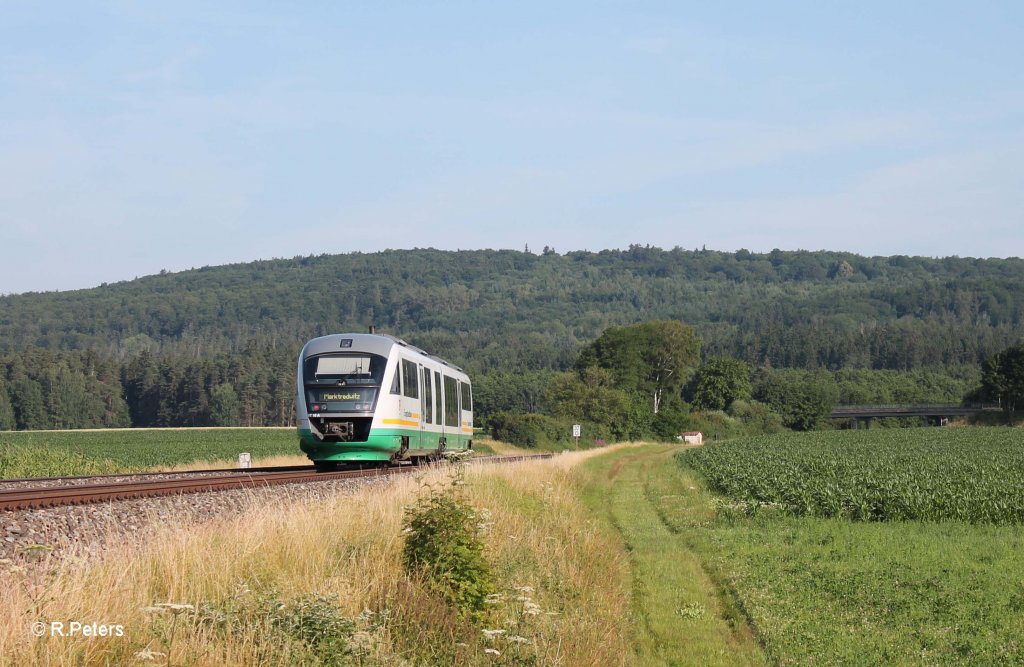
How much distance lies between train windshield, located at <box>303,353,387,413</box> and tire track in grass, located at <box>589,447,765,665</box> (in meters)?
7.11

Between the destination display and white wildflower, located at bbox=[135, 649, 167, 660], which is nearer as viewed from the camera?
white wildflower, located at bbox=[135, 649, 167, 660]

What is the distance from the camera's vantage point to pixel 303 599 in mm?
8422

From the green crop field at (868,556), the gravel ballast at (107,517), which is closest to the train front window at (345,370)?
the gravel ballast at (107,517)

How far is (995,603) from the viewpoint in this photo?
1351 centimetres

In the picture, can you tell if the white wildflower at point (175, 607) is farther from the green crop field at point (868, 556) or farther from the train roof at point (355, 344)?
the train roof at point (355, 344)

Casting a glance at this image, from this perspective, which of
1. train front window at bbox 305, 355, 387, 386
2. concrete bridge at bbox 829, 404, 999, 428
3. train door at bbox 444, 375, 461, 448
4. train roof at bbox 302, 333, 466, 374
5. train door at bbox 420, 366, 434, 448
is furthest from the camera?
concrete bridge at bbox 829, 404, 999, 428

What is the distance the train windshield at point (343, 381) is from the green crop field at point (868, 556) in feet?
27.6

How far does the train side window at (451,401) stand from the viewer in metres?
34.7

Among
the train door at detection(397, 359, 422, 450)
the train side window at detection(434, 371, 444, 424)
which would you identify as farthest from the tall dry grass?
the train side window at detection(434, 371, 444, 424)

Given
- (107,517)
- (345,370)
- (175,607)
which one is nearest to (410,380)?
(345,370)

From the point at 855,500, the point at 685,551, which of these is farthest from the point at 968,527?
the point at 685,551

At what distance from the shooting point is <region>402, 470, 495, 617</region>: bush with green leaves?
1101 cm

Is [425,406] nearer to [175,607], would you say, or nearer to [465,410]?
[465,410]

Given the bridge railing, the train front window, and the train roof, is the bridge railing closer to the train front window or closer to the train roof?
the train roof
